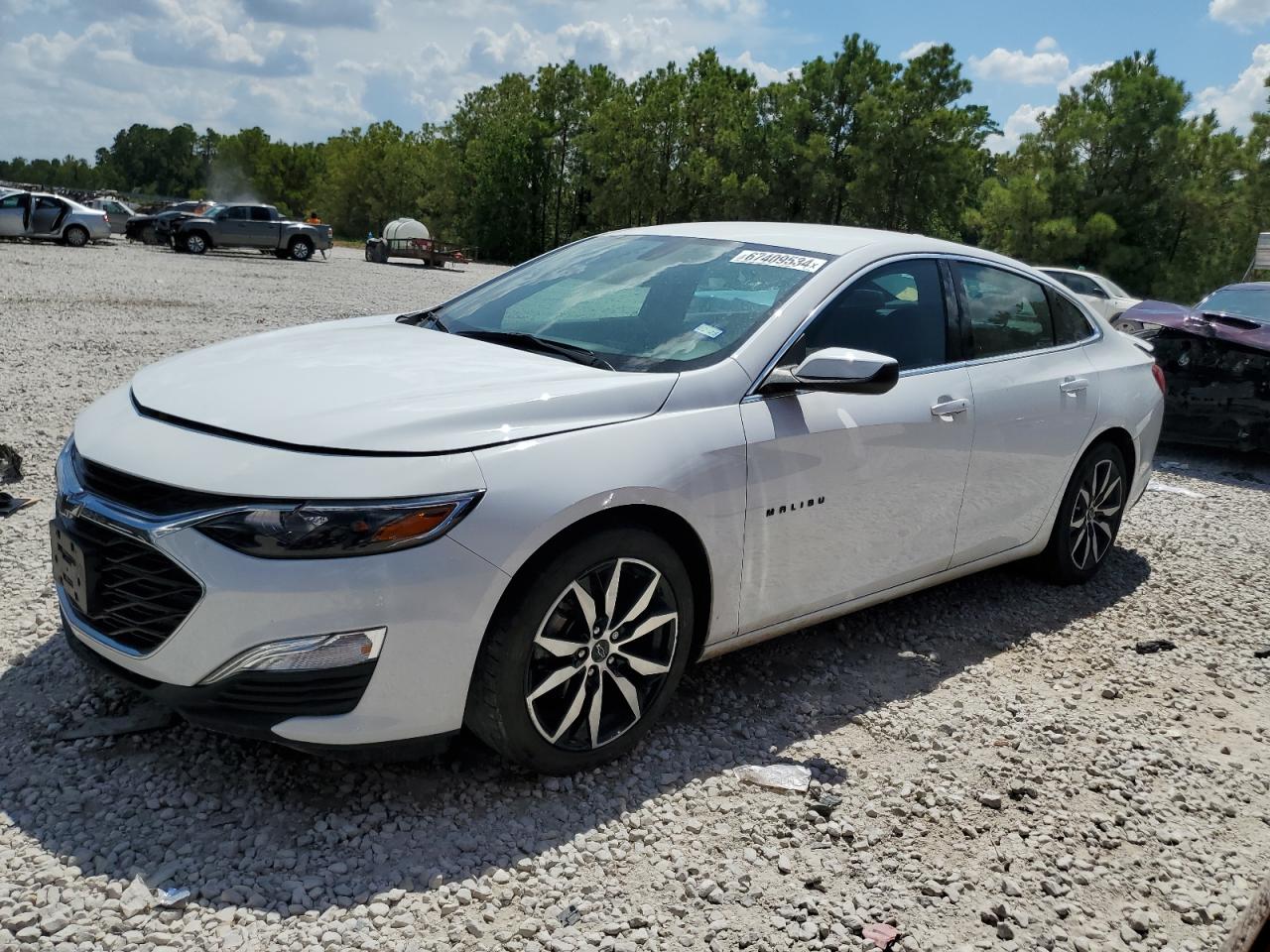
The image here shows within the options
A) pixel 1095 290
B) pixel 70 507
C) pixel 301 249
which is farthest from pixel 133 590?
pixel 301 249

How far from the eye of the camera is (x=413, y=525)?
2.70 m

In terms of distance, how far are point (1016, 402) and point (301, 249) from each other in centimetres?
3324

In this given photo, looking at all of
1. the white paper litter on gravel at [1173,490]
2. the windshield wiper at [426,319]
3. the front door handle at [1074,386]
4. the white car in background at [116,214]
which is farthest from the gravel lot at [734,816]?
the white car in background at [116,214]

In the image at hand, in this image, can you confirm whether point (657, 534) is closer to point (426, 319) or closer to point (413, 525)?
point (413, 525)

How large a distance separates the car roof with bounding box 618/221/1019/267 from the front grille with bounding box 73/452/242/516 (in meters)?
2.38

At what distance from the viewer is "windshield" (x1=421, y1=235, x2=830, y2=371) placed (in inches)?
142

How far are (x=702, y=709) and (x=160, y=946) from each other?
195 cm

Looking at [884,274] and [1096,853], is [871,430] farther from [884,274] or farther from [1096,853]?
[1096,853]

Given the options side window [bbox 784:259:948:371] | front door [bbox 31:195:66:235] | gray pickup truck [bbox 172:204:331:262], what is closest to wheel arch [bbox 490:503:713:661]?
side window [bbox 784:259:948:371]

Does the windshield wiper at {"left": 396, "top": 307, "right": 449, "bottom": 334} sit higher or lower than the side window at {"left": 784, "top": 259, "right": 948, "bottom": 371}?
lower

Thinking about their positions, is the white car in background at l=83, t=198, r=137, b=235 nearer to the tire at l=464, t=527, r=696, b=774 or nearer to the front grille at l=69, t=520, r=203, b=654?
the front grille at l=69, t=520, r=203, b=654

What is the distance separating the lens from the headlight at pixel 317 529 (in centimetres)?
263

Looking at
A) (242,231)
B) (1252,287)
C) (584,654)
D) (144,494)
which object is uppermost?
(1252,287)

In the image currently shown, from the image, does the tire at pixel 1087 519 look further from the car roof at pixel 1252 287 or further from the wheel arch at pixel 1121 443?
the car roof at pixel 1252 287
